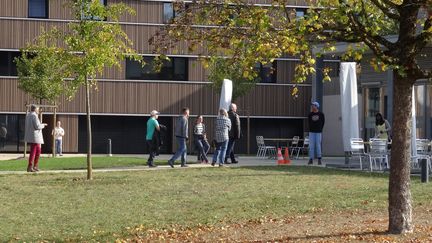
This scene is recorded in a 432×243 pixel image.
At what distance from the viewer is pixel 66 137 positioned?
41.0 meters

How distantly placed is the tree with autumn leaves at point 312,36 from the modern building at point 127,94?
3012 centimetres

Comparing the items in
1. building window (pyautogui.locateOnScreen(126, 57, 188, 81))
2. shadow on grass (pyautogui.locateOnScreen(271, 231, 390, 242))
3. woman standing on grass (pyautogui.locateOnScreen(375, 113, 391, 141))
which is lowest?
shadow on grass (pyautogui.locateOnScreen(271, 231, 390, 242))

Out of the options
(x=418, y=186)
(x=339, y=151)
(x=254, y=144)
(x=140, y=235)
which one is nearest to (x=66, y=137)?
(x=254, y=144)

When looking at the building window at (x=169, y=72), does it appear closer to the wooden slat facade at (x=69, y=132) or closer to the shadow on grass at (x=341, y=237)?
the wooden slat facade at (x=69, y=132)

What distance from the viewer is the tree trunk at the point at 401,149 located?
9727 millimetres

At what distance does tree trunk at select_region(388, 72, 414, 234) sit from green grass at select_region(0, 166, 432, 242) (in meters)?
2.80

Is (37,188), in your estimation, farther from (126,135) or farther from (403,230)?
(126,135)

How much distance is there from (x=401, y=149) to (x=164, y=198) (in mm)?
5815

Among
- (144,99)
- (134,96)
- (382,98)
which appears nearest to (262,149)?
(382,98)

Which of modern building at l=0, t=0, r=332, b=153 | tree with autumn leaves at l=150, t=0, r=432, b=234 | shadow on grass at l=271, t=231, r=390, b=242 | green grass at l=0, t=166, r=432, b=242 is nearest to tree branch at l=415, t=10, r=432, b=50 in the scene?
tree with autumn leaves at l=150, t=0, r=432, b=234

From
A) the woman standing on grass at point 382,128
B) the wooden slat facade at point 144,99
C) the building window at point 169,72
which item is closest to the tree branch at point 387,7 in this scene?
the woman standing on grass at point 382,128

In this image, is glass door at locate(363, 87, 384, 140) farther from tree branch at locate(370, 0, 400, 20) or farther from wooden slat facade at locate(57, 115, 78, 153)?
tree branch at locate(370, 0, 400, 20)

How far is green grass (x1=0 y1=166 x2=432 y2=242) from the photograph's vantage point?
11766mm

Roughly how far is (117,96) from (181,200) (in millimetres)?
27598
